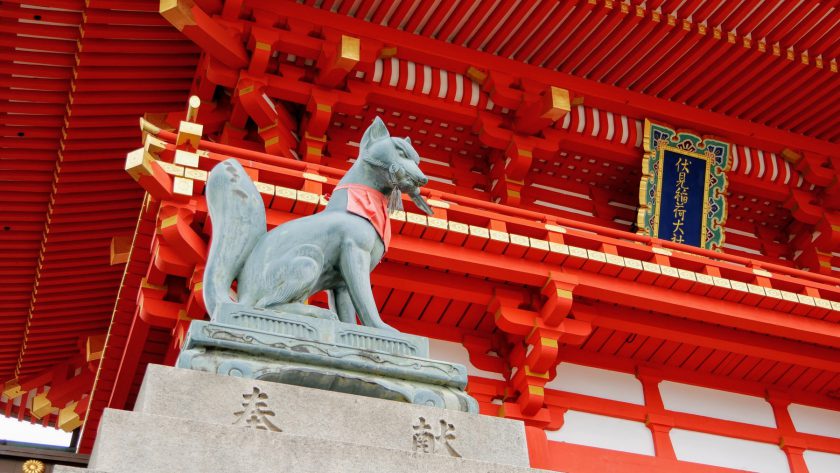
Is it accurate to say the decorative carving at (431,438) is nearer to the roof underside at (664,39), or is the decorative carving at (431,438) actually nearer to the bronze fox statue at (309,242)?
the bronze fox statue at (309,242)

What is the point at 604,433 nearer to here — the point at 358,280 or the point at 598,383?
the point at 598,383

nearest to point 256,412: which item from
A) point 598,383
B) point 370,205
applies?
point 370,205

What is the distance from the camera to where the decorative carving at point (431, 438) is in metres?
4.36

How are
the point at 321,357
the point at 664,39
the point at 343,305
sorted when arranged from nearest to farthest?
the point at 321,357
the point at 343,305
the point at 664,39

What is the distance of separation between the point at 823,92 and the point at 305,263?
25.6ft

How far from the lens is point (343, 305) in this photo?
5.13 metres

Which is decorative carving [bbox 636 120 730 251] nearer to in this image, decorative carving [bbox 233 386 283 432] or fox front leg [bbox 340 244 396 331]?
fox front leg [bbox 340 244 396 331]

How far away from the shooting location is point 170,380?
418 centimetres

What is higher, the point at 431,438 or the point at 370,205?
the point at 370,205

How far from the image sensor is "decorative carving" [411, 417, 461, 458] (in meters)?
4.36

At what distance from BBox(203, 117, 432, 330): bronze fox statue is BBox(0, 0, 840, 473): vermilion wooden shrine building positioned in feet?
9.50

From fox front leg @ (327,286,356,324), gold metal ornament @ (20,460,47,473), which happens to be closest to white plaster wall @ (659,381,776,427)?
fox front leg @ (327,286,356,324)

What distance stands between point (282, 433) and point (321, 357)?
0.56 meters

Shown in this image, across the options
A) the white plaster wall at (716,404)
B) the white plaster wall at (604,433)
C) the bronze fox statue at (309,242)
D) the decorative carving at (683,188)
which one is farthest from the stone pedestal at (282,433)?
the decorative carving at (683,188)
